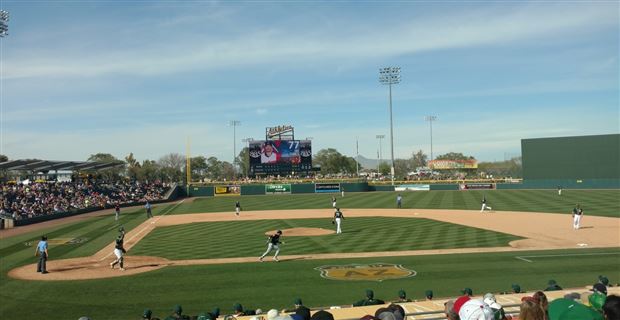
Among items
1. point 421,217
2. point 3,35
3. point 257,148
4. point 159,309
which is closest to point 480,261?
point 159,309

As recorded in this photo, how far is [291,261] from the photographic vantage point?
2169 centimetres

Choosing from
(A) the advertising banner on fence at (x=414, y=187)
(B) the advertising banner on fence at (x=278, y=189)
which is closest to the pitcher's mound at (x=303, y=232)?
(B) the advertising banner on fence at (x=278, y=189)

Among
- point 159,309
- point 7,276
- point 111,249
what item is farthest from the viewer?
point 111,249

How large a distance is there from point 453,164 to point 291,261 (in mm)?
125305

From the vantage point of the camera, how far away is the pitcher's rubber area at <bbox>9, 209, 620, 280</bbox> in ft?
67.1

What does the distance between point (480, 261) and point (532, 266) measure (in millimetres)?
2101

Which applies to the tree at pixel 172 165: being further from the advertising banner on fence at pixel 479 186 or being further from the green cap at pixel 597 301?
the green cap at pixel 597 301

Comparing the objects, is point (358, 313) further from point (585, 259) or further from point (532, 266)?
point (585, 259)

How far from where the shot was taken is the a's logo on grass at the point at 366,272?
18.1 meters

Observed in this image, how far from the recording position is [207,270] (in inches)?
782

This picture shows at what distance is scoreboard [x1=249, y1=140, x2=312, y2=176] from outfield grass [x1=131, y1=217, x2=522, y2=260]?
40.5m

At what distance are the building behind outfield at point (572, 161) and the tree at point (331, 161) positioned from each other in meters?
82.4

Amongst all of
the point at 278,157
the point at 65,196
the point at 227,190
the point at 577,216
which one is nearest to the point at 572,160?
the point at 278,157

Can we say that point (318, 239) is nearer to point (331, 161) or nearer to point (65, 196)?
point (65, 196)
